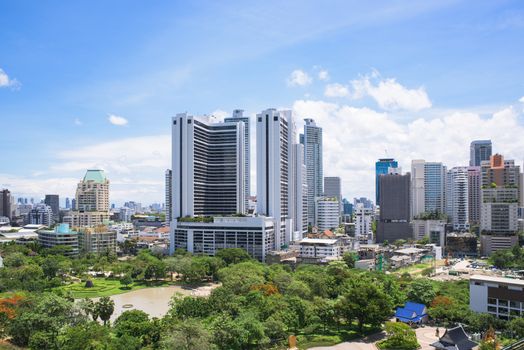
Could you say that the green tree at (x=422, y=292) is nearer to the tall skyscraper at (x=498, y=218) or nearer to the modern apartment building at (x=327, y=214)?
the tall skyscraper at (x=498, y=218)

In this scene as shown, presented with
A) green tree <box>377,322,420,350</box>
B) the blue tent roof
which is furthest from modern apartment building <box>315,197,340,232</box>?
green tree <box>377,322,420,350</box>

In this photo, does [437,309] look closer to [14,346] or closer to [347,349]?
[347,349]

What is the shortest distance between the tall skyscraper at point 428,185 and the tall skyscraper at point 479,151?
25.8 metres

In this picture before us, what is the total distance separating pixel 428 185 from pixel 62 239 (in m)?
78.4

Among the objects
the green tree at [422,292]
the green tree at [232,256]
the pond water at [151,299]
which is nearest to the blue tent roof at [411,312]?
the green tree at [422,292]

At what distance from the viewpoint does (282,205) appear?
5859cm

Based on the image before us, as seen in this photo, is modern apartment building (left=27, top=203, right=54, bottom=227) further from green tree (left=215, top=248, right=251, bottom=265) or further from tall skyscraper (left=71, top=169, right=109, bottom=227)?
green tree (left=215, top=248, right=251, bottom=265)

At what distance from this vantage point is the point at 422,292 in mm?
29594

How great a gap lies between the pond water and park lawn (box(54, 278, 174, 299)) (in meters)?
1.22

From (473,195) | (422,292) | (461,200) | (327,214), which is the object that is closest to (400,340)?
(422,292)

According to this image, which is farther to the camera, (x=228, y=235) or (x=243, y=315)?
(x=228, y=235)

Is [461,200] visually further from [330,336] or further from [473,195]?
[330,336]

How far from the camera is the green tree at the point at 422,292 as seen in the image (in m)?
29.3

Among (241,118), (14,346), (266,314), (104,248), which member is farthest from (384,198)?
(14,346)
